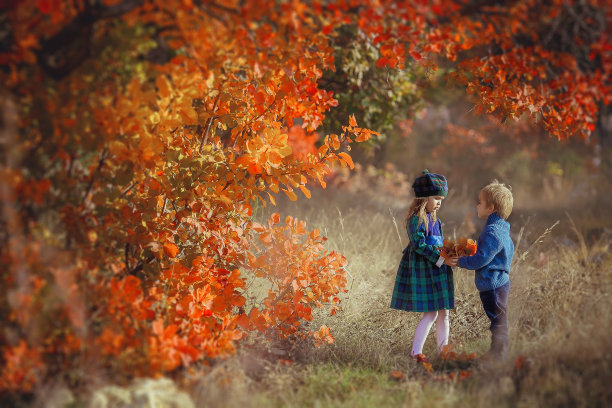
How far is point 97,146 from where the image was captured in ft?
9.29

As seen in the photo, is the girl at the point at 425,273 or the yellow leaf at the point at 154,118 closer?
the yellow leaf at the point at 154,118

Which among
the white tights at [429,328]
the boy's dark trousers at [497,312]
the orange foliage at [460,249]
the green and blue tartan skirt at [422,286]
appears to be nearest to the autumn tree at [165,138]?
the green and blue tartan skirt at [422,286]

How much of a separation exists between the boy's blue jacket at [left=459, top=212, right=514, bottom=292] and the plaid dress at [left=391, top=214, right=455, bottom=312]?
235mm

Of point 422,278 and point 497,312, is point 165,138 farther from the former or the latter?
point 497,312

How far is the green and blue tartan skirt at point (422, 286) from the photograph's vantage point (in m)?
3.78

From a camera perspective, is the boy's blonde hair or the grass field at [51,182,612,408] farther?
the boy's blonde hair

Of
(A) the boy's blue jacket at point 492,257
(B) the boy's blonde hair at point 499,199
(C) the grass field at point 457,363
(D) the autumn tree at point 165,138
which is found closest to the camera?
(D) the autumn tree at point 165,138

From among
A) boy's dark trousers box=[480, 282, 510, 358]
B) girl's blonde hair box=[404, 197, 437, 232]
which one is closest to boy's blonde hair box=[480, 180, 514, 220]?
girl's blonde hair box=[404, 197, 437, 232]

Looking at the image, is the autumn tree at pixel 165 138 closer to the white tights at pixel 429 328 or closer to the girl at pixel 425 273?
the girl at pixel 425 273

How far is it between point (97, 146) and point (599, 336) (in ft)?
10.3

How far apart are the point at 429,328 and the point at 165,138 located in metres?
2.34

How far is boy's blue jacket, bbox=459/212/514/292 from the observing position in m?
3.60

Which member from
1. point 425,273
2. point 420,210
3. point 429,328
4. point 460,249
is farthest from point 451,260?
point 429,328

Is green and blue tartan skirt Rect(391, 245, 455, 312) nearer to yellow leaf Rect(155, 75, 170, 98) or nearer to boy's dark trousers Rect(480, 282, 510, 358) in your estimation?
boy's dark trousers Rect(480, 282, 510, 358)
